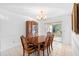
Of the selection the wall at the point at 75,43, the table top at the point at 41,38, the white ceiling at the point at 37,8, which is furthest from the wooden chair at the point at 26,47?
the wall at the point at 75,43

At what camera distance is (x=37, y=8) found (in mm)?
2516

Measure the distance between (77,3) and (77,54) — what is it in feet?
2.58

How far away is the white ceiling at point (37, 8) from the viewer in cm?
249

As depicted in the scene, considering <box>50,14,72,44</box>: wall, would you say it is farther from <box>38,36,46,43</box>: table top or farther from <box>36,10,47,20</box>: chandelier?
<box>38,36,46,43</box>: table top

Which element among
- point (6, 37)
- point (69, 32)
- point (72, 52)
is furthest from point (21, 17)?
point (72, 52)

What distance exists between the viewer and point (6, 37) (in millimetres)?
2510

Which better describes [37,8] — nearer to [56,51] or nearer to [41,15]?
[41,15]

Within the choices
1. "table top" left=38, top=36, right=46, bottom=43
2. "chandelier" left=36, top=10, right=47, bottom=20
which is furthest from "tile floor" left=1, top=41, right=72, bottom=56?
"chandelier" left=36, top=10, right=47, bottom=20

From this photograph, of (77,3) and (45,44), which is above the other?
(77,3)

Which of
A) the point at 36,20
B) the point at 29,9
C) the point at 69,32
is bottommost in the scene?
the point at 69,32

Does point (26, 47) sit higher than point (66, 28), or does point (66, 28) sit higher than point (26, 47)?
point (66, 28)

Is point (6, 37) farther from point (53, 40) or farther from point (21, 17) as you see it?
point (53, 40)

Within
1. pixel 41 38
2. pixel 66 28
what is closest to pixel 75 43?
pixel 66 28

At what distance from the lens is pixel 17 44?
2510mm
